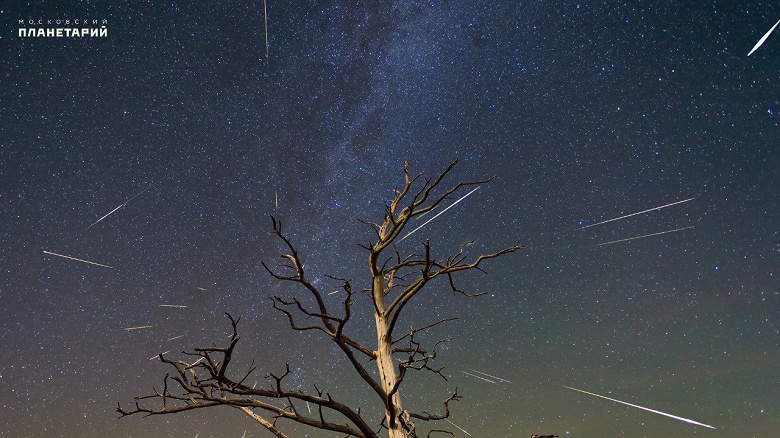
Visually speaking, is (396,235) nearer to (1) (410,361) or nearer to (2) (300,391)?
(1) (410,361)

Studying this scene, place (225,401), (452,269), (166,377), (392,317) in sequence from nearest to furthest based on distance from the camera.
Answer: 1. (166,377)
2. (225,401)
3. (392,317)
4. (452,269)

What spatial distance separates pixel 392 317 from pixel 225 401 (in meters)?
2.19

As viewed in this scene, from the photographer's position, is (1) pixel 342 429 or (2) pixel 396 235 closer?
(1) pixel 342 429

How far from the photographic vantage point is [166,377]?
17.0ft

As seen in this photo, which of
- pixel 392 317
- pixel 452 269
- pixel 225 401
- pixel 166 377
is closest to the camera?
pixel 166 377

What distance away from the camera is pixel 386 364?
657 centimetres

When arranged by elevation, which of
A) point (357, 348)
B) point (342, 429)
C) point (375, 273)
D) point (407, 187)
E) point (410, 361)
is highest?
point (407, 187)

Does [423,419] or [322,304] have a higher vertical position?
[322,304]

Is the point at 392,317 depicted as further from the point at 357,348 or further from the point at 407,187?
the point at 407,187

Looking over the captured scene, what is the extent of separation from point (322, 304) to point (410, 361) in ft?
4.25

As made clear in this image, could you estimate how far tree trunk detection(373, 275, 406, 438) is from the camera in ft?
19.8

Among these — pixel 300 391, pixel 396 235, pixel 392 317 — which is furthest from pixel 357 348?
pixel 396 235

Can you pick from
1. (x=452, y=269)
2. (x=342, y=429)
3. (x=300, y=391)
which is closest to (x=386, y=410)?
(x=342, y=429)

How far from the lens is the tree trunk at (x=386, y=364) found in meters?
6.04
